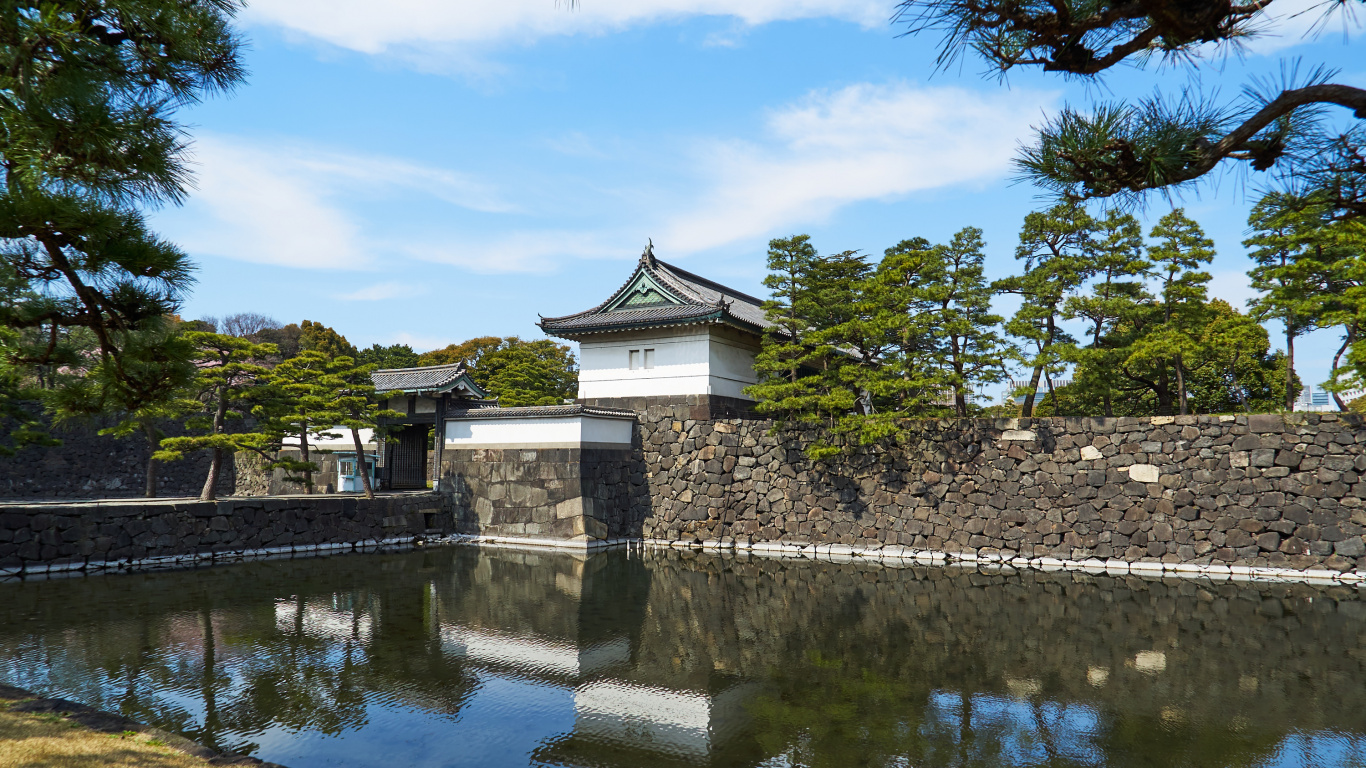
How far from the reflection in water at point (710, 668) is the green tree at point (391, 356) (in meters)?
23.4

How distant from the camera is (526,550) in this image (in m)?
12.8

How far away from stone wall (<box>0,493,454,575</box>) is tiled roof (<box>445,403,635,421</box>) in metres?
1.79

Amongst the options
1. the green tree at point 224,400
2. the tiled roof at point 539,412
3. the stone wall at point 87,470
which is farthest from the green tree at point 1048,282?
the stone wall at point 87,470

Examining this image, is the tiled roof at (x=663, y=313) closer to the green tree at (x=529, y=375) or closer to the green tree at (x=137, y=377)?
the green tree at (x=529, y=375)

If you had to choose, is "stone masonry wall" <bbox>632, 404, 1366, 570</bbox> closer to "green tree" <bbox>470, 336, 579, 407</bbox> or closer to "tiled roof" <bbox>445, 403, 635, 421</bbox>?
"tiled roof" <bbox>445, 403, 635, 421</bbox>

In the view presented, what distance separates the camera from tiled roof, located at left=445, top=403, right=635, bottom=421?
1326 centimetres

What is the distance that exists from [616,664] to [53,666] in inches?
167

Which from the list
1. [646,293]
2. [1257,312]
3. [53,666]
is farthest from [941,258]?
[53,666]

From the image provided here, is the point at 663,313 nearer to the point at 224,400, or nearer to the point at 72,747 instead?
the point at 224,400

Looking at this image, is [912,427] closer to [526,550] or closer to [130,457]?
[526,550]

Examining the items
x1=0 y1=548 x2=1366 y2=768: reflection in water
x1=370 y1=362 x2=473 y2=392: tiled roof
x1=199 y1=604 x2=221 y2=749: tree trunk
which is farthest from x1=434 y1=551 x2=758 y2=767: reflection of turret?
x1=370 y1=362 x2=473 y2=392: tiled roof

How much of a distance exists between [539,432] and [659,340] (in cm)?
303

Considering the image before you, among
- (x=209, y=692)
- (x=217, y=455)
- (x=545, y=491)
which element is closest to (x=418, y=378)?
(x=217, y=455)

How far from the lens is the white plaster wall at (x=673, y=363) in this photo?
46.0ft
